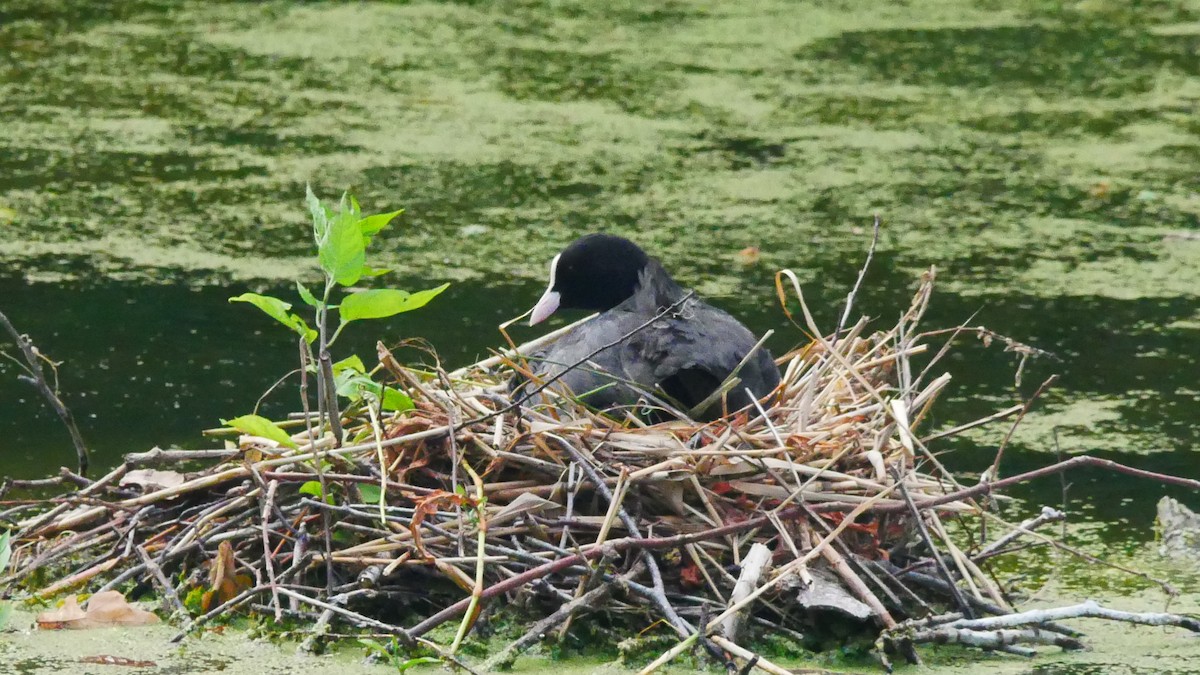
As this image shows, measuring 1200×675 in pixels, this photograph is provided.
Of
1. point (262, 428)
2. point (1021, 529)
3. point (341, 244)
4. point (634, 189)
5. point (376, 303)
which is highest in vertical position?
point (341, 244)

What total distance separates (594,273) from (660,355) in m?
0.61

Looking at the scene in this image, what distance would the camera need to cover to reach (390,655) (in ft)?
8.98

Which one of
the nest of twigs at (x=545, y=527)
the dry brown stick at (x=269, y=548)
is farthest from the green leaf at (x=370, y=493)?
the dry brown stick at (x=269, y=548)

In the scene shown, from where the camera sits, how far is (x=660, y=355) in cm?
313

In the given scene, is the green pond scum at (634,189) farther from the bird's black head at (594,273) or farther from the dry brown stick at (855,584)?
the bird's black head at (594,273)

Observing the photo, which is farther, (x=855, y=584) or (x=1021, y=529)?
(x=1021, y=529)

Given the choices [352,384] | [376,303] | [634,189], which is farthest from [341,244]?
[634,189]

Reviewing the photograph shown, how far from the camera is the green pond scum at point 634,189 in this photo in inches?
163

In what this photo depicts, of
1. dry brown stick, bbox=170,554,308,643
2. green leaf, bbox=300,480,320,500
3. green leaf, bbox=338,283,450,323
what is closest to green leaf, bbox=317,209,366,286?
green leaf, bbox=338,283,450,323

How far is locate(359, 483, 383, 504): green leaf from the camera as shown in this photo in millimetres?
2984

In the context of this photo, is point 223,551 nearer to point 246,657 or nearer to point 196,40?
point 246,657

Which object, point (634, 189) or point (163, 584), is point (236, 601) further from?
point (634, 189)

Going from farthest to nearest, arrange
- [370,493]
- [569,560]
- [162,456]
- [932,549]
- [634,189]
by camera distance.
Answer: [634,189]
[162,456]
[370,493]
[932,549]
[569,560]

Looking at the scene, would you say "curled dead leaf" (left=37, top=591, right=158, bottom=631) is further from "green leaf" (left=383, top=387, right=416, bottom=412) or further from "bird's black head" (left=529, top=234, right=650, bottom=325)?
"bird's black head" (left=529, top=234, right=650, bottom=325)
